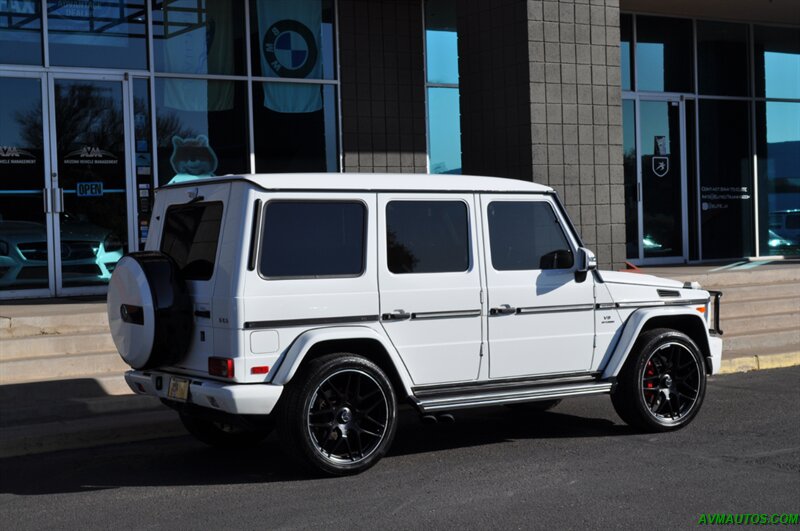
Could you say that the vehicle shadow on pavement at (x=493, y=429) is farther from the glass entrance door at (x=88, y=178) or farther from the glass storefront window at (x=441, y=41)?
the glass storefront window at (x=441, y=41)

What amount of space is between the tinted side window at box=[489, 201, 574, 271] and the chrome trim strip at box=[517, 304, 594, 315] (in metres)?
0.30

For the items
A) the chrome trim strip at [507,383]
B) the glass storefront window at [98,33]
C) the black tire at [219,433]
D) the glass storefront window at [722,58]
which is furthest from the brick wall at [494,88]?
the black tire at [219,433]

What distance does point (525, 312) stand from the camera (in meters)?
7.54

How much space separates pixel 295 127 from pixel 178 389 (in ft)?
27.8

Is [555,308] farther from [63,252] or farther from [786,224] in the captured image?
[786,224]

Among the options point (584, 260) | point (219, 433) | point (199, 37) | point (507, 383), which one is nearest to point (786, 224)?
point (199, 37)

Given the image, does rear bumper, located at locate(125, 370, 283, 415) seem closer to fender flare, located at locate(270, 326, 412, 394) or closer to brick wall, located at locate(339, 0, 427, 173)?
fender flare, located at locate(270, 326, 412, 394)

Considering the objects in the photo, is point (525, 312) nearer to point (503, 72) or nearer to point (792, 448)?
point (792, 448)

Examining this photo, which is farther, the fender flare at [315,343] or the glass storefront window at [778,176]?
the glass storefront window at [778,176]

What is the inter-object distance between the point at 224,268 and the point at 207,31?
27.8 feet

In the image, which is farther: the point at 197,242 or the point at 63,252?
the point at 63,252

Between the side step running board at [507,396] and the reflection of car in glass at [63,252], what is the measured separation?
24.4 feet

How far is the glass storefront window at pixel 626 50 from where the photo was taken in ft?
57.0

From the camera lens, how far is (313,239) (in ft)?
22.6
